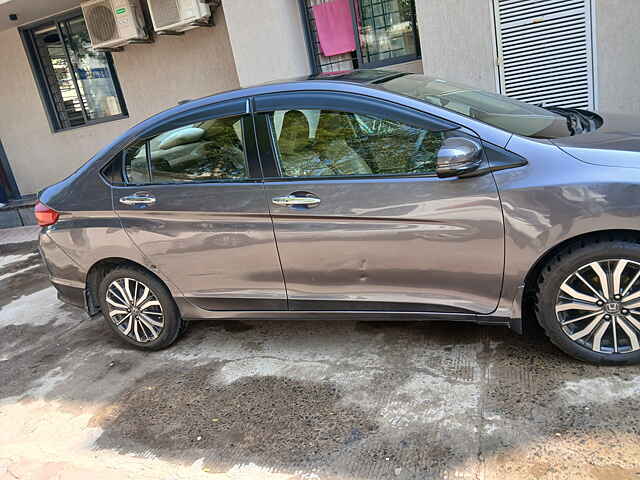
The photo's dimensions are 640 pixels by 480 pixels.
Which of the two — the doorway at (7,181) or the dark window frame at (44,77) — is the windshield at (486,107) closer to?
the dark window frame at (44,77)

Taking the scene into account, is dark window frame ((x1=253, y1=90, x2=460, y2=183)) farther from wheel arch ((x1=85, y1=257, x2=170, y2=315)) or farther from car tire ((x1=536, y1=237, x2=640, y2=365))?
wheel arch ((x1=85, y1=257, x2=170, y2=315))

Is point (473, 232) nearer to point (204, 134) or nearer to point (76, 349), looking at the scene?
point (204, 134)

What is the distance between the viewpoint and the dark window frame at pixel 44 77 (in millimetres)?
8695

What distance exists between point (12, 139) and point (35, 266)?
4.55m

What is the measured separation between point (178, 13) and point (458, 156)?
573cm

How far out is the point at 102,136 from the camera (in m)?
9.08

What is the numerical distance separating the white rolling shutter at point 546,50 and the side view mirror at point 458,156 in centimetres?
356

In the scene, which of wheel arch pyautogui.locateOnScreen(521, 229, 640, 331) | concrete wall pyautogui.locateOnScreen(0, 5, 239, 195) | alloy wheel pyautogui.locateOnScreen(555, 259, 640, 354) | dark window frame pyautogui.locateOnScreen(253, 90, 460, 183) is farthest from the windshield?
concrete wall pyautogui.locateOnScreen(0, 5, 239, 195)

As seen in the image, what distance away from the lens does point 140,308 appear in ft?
12.1

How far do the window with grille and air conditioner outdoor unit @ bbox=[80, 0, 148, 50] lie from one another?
8.37 ft

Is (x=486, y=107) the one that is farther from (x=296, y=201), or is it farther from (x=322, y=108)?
(x=296, y=201)

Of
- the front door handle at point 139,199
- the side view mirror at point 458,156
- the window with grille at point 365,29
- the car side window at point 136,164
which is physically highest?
the window with grille at point 365,29

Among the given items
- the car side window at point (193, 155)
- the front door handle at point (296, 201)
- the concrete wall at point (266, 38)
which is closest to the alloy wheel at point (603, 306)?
the front door handle at point (296, 201)

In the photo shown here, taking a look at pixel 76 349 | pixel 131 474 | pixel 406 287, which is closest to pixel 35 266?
pixel 76 349
